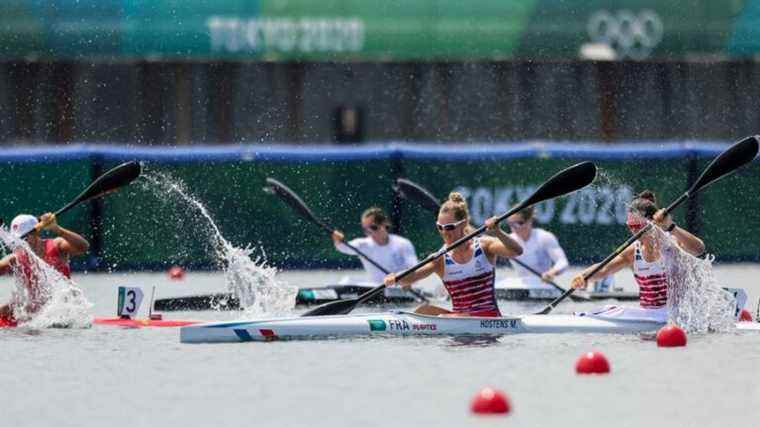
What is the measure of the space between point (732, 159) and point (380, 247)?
205 inches

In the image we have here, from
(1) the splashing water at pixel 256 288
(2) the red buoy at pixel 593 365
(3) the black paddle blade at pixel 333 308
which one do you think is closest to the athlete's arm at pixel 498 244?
(3) the black paddle blade at pixel 333 308

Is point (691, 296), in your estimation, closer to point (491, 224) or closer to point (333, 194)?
point (491, 224)

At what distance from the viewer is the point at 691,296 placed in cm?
1372

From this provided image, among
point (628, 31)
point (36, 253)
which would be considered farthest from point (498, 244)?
point (628, 31)

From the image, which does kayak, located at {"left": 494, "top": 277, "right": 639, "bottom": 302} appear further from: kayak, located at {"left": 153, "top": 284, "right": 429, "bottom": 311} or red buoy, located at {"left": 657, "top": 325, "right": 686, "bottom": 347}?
red buoy, located at {"left": 657, "top": 325, "right": 686, "bottom": 347}

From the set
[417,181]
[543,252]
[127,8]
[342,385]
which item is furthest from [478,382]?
[127,8]

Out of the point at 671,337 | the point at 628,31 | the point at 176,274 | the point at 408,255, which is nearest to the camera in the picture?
the point at 671,337

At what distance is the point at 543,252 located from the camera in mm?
18844

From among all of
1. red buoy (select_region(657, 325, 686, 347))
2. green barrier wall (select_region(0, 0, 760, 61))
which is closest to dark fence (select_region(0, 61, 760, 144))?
green barrier wall (select_region(0, 0, 760, 61))

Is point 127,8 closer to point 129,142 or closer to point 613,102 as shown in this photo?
point 129,142

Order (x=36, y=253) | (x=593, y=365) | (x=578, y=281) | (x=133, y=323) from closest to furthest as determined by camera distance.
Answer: (x=593, y=365), (x=578, y=281), (x=133, y=323), (x=36, y=253)

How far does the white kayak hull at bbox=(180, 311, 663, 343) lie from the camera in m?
13.4

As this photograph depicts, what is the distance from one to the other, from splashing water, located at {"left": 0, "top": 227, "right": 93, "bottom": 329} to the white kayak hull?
1.90m

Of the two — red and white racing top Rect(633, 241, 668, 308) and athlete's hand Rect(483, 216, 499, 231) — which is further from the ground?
athlete's hand Rect(483, 216, 499, 231)
